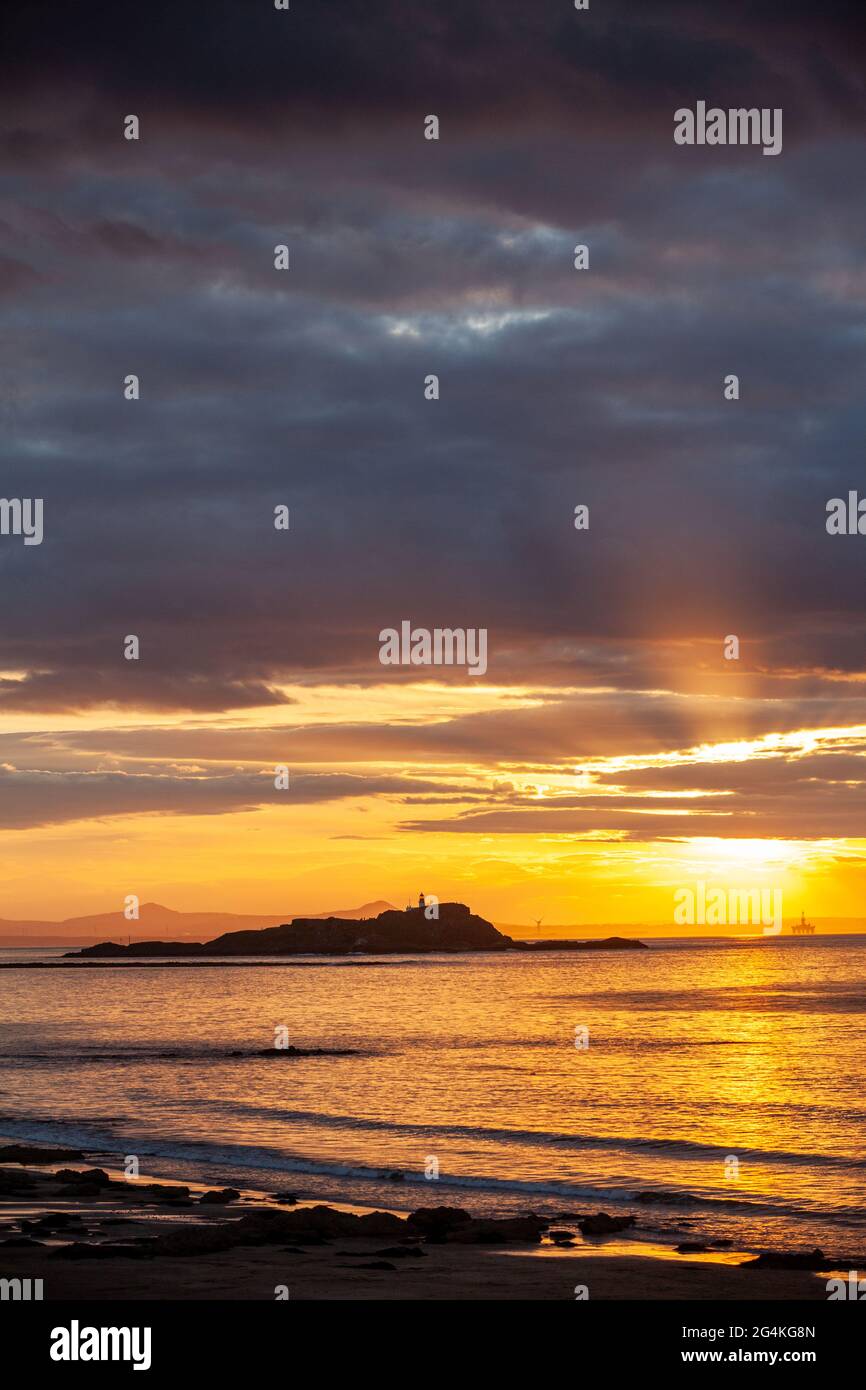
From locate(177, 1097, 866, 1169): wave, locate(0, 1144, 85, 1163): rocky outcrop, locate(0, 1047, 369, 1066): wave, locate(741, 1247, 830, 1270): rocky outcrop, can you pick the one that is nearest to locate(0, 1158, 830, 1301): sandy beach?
locate(741, 1247, 830, 1270): rocky outcrop

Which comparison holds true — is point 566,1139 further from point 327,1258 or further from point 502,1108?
point 327,1258

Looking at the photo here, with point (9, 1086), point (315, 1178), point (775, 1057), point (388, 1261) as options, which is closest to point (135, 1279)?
point (388, 1261)

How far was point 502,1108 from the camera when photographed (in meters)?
52.8

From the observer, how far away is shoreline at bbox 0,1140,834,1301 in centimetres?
2205

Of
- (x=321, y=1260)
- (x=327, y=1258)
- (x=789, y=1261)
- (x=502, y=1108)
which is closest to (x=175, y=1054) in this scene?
(x=502, y=1108)

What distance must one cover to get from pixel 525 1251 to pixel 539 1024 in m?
79.2

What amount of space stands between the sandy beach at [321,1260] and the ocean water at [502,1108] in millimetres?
4236

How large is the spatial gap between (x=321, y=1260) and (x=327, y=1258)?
0.26m

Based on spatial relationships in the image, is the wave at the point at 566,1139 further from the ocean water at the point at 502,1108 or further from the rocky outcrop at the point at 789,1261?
the rocky outcrop at the point at 789,1261

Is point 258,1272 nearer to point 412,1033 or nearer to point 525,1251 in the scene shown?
point 525,1251

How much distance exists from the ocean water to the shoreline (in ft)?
12.0

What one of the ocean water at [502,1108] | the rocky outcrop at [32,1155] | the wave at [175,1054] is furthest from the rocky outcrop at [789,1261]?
the wave at [175,1054]
